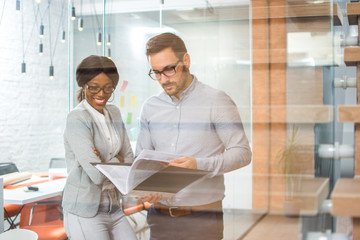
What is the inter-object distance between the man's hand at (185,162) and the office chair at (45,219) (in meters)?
0.71

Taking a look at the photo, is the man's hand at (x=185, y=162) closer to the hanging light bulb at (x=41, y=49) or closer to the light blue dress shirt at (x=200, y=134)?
the light blue dress shirt at (x=200, y=134)

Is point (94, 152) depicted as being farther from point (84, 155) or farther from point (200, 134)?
point (200, 134)

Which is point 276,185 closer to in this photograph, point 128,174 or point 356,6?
point 128,174

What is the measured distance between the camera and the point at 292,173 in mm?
1683

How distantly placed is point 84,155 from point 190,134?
1.56 ft

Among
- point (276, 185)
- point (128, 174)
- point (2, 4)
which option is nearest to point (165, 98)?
point (128, 174)

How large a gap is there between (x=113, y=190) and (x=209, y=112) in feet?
1.76

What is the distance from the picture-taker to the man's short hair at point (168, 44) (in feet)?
5.68

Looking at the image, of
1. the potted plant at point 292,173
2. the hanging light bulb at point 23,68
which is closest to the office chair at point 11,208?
the hanging light bulb at point 23,68

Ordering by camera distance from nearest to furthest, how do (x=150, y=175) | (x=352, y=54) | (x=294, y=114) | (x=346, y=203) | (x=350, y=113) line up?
1. (x=346, y=203)
2. (x=350, y=113)
3. (x=352, y=54)
4. (x=150, y=175)
5. (x=294, y=114)

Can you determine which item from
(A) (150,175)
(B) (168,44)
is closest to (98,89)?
(B) (168,44)

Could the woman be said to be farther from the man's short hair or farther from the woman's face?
the man's short hair

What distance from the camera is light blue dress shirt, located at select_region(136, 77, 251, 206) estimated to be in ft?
5.52

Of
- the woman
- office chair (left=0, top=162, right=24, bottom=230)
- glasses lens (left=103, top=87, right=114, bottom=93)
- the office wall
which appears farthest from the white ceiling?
office chair (left=0, top=162, right=24, bottom=230)
